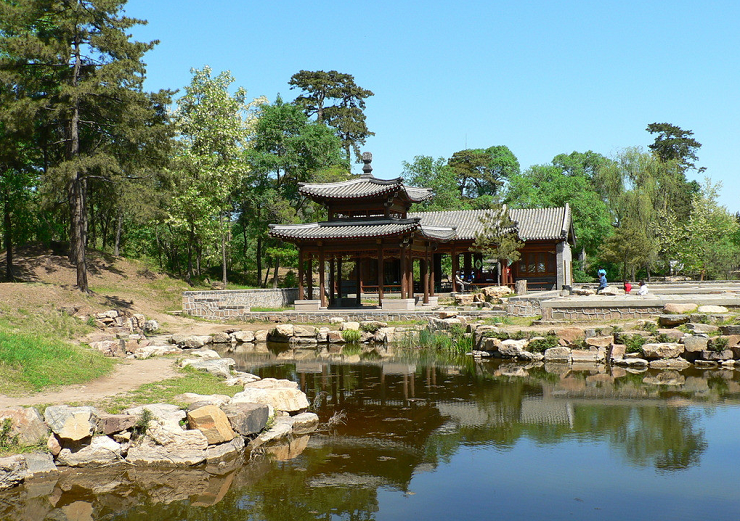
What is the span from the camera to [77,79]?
76.8ft

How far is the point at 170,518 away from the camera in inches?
271

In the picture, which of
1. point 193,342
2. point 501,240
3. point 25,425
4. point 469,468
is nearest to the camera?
point 25,425

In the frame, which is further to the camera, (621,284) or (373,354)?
(621,284)

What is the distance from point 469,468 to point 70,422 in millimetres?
5490

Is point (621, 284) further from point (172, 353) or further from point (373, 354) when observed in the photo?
point (172, 353)

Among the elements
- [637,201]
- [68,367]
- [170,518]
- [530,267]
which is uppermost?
[637,201]

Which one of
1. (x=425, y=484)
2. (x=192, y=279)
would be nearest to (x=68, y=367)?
(x=425, y=484)

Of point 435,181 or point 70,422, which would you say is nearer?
point 70,422

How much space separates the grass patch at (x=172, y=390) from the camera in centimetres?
963

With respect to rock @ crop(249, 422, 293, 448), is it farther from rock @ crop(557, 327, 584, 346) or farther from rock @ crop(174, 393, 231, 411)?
rock @ crop(557, 327, 584, 346)

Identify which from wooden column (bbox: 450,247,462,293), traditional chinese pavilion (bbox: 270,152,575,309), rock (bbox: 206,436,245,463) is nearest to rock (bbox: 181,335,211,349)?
traditional chinese pavilion (bbox: 270,152,575,309)

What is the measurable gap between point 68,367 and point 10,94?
15532 millimetres

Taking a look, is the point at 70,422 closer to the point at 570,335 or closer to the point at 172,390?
the point at 172,390

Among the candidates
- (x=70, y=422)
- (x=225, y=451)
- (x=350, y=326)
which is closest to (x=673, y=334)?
(x=350, y=326)
